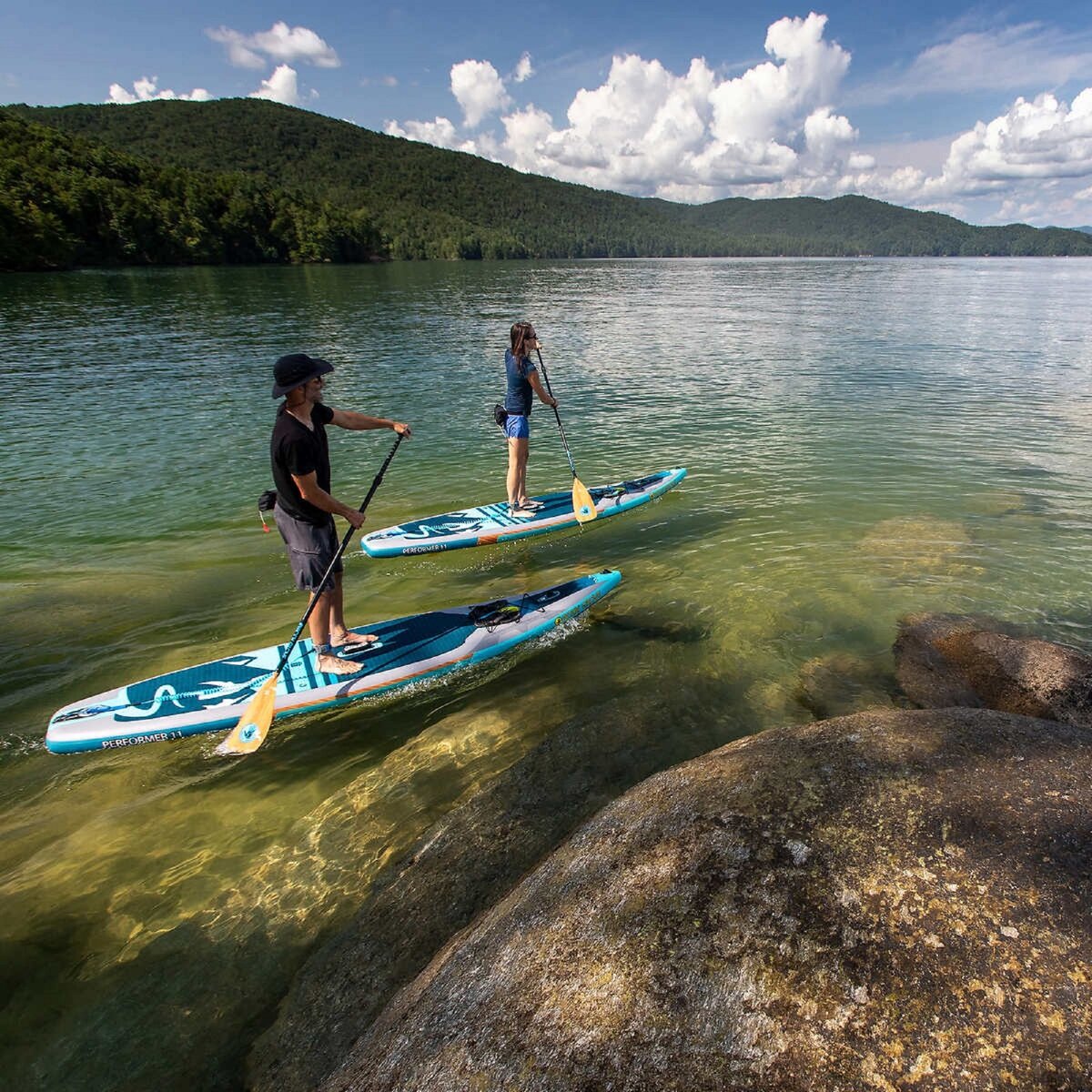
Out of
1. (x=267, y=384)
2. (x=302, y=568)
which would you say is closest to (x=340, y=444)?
(x=267, y=384)

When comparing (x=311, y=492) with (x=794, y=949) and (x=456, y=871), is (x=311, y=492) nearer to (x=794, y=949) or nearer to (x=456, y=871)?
(x=456, y=871)

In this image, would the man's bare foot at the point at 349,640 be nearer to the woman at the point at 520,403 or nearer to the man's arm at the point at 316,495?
the man's arm at the point at 316,495

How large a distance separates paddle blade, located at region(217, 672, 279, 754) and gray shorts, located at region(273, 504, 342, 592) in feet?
3.67

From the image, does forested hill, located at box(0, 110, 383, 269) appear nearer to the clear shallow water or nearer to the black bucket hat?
the clear shallow water

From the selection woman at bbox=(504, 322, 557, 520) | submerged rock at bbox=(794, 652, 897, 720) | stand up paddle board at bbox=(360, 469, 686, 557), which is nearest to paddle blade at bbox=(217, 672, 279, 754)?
stand up paddle board at bbox=(360, 469, 686, 557)

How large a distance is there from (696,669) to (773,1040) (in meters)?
5.26

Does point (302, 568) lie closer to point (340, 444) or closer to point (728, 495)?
point (728, 495)

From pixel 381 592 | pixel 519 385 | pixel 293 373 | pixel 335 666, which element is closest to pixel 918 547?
pixel 519 385

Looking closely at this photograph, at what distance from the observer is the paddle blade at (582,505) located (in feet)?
39.9

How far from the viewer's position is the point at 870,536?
11906 mm

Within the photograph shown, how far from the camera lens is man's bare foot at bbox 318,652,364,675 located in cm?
746

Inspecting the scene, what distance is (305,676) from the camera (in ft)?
24.4

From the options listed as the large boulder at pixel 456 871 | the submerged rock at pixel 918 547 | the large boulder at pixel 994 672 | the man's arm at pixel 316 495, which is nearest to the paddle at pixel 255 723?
the man's arm at pixel 316 495

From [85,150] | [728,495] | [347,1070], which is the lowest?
[728,495]
